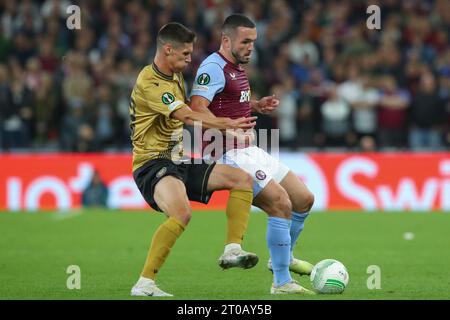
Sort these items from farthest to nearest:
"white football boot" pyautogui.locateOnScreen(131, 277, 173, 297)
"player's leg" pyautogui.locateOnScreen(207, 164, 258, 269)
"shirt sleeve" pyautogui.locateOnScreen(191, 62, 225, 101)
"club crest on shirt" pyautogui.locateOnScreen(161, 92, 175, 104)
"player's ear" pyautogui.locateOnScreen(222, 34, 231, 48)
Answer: "player's ear" pyautogui.locateOnScreen(222, 34, 231, 48)
"shirt sleeve" pyautogui.locateOnScreen(191, 62, 225, 101)
"player's leg" pyautogui.locateOnScreen(207, 164, 258, 269)
"club crest on shirt" pyautogui.locateOnScreen(161, 92, 175, 104)
"white football boot" pyautogui.locateOnScreen(131, 277, 173, 297)

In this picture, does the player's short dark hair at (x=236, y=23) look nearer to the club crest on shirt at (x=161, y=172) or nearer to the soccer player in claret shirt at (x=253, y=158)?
the soccer player in claret shirt at (x=253, y=158)

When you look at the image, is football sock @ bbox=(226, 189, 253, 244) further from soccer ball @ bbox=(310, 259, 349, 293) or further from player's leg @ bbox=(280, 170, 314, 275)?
soccer ball @ bbox=(310, 259, 349, 293)

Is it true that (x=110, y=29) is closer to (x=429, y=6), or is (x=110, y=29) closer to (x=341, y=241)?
(x=429, y=6)

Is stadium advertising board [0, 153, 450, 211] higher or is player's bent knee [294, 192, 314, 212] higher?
player's bent knee [294, 192, 314, 212]

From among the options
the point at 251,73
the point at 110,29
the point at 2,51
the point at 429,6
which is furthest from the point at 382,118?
the point at 2,51

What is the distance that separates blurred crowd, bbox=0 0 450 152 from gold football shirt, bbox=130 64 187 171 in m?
10.1

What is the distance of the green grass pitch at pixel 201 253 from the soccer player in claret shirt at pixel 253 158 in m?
0.40

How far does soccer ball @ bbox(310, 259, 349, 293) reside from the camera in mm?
9133

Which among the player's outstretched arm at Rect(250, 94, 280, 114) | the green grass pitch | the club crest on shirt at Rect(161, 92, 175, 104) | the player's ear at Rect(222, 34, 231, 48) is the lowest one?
the green grass pitch

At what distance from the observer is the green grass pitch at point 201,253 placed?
950 cm

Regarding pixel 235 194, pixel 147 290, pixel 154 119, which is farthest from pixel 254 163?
pixel 147 290

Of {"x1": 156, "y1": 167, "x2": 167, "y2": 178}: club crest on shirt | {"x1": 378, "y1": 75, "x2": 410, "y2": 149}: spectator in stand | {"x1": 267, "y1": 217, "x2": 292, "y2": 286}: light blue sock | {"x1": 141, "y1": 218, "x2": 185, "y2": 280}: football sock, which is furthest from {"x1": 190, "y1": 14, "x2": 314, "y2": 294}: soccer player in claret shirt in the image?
{"x1": 378, "y1": 75, "x2": 410, "y2": 149}: spectator in stand

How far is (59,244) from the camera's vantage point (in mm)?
13977

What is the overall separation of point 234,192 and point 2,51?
518 inches
